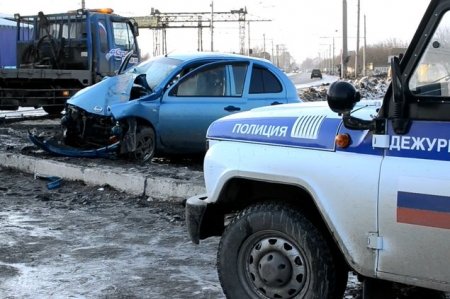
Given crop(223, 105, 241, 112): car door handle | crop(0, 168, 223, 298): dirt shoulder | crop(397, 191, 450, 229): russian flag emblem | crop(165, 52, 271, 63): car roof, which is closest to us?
crop(397, 191, 450, 229): russian flag emblem

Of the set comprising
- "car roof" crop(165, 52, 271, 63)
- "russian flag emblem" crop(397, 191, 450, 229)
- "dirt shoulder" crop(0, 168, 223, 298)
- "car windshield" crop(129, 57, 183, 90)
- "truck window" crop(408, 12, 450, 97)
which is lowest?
"dirt shoulder" crop(0, 168, 223, 298)

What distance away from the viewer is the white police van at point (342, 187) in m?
3.09

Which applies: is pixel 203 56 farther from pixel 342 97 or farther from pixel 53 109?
pixel 53 109

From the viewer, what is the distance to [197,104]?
29.5 feet

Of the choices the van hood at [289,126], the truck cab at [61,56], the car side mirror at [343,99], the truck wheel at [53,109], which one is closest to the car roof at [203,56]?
the van hood at [289,126]

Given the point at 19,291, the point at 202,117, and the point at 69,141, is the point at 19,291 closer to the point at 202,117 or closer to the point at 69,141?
the point at 202,117

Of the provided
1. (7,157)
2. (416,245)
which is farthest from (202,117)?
(416,245)

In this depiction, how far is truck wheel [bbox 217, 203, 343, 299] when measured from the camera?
3.55 metres

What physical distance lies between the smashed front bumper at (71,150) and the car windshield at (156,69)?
3.63 ft

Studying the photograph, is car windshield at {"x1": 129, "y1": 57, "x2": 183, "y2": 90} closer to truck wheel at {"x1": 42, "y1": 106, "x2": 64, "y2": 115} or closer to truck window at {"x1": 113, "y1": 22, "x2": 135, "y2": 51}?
truck window at {"x1": 113, "y1": 22, "x2": 135, "y2": 51}

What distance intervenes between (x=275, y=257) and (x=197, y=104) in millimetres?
5529

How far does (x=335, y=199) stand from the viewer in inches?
134

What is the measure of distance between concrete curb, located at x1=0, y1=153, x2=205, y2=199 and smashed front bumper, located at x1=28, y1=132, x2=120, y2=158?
0.37 meters

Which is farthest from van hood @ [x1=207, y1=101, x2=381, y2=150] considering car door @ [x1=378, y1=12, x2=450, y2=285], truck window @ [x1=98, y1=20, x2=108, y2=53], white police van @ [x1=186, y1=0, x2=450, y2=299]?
truck window @ [x1=98, y1=20, x2=108, y2=53]
